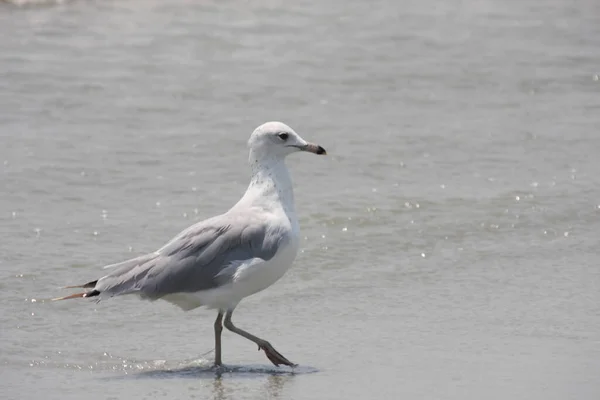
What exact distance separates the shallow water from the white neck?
0.63 m

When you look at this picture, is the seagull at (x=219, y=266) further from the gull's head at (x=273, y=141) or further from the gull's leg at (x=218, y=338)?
the gull's head at (x=273, y=141)

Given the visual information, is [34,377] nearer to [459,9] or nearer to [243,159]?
[243,159]

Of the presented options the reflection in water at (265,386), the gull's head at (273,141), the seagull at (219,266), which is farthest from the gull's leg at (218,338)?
the gull's head at (273,141)

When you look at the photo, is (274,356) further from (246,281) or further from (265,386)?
(246,281)

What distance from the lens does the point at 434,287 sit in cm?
643

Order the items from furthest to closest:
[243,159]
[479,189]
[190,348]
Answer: [243,159]
[479,189]
[190,348]

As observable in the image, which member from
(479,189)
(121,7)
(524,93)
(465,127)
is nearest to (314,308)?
(479,189)

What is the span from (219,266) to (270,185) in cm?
48

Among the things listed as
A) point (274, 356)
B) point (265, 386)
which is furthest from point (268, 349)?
point (265, 386)

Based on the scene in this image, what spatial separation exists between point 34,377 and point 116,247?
1.90 meters

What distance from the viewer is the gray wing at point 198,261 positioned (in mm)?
5367

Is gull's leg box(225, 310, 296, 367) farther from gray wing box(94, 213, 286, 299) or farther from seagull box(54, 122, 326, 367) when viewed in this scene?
gray wing box(94, 213, 286, 299)

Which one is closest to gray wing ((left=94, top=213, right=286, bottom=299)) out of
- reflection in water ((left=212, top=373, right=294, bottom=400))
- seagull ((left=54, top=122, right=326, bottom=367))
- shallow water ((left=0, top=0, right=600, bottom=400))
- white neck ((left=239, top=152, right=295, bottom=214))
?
seagull ((left=54, top=122, right=326, bottom=367))

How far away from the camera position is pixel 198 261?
5426 mm
